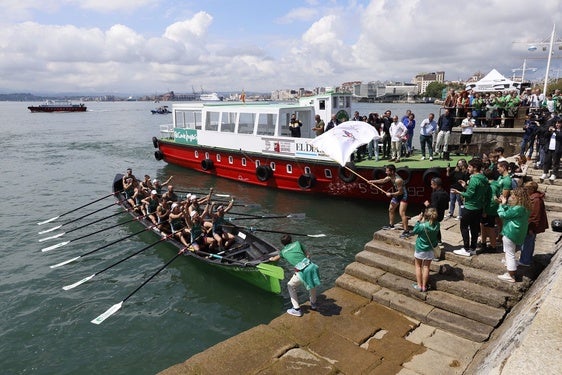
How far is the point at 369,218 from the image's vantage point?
48.4ft

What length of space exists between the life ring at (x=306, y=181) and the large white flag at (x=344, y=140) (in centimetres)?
407

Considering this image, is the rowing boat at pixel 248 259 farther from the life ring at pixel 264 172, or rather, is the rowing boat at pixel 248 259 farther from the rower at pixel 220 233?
the life ring at pixel 264 172

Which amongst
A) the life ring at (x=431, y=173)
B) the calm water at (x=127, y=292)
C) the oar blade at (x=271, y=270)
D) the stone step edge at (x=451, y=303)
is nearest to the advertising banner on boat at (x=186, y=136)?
the calm water at (x=127, y=292)

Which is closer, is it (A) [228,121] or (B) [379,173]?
(B) [379,173]

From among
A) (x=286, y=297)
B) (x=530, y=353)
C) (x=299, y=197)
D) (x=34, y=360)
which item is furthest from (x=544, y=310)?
(x=299, y=197)

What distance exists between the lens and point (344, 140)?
12359 millimetres

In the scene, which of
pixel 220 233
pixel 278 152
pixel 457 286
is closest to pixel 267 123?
pixel 278 152

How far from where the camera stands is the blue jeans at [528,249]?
6.76 m

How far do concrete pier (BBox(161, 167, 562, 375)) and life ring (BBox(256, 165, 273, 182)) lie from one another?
10.6 metres

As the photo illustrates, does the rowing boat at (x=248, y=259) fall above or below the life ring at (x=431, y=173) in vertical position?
below

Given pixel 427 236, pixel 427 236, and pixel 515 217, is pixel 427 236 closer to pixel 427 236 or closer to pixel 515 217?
pixel 427 236

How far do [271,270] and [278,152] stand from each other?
967cm

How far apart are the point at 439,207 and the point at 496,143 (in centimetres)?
1219

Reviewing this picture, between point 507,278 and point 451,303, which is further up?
point 507,278
